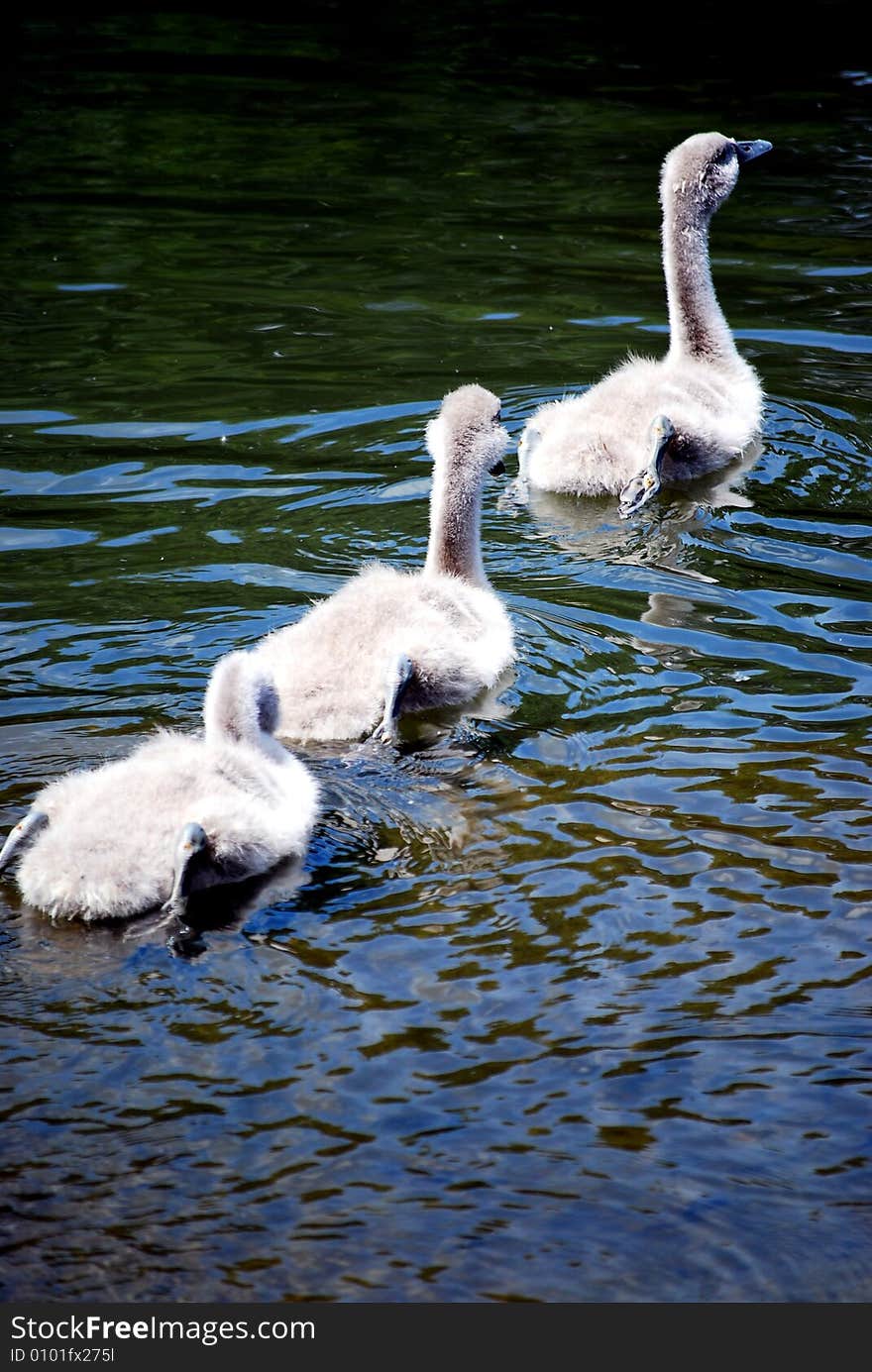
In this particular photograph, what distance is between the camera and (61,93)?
17469 mm

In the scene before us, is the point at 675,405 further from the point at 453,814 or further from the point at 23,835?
the point at 23,835

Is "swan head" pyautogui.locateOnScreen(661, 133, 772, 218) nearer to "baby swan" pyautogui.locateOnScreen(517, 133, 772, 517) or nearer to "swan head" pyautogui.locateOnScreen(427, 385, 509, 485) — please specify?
"baby swan" pyautogui.locateOnScreen(517, 133, 772, 517)

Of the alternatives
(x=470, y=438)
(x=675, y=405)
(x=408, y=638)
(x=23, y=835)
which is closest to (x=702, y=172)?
(x=675, y=405)

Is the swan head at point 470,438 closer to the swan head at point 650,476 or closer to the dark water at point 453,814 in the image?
the dark water at point 453,814

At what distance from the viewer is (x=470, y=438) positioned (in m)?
7.04

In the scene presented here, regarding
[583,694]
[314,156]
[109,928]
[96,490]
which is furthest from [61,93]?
[109,928]

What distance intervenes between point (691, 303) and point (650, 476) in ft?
5.29

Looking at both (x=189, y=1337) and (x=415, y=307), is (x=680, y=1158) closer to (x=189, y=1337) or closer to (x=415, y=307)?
(x=189, y=1337)

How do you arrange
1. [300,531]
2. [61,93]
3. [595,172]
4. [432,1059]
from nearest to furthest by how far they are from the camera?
[432,1059] < [300,531] < [595,172] < [61,93]

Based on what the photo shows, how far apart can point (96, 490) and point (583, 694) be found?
10.9 ft

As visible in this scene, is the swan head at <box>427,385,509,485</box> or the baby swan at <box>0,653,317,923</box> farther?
the swan head at <box>427,385,509,485</box>

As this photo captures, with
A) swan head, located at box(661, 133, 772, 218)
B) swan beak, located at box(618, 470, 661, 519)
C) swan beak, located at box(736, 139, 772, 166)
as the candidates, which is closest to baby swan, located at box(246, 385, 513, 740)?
swan beak, located at box(618, 470, 661, 519)

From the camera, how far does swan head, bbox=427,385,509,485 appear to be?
701 cm

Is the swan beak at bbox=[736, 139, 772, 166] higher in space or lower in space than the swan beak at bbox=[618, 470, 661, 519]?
higher
